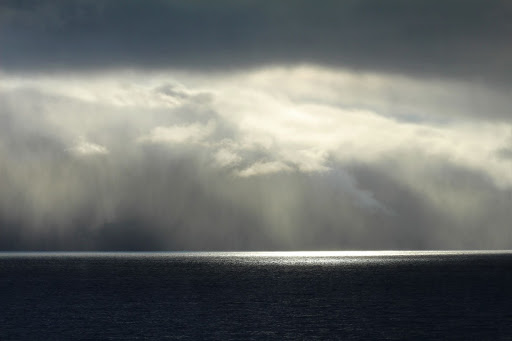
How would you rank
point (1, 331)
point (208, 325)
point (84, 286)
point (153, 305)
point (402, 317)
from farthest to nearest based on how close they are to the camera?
point (84, 286)
point (153, 305)
point (402, 317)
point (208, 325)
point (1, 331)

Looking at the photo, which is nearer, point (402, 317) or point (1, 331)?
point (1, 331)

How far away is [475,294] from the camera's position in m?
149

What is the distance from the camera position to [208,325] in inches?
3868

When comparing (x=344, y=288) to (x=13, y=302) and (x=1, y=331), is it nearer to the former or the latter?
(x=13, y=302)

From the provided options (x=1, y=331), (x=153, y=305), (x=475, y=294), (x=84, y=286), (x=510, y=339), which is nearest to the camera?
(x=510, y=339)

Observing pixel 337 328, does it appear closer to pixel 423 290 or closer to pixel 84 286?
pixel 423 290

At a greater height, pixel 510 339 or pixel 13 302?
pixel 13 302

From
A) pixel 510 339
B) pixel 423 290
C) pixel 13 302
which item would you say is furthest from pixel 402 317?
pixel 13 302

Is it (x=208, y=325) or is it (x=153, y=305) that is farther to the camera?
(x=153, y=305)

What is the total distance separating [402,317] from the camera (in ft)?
358

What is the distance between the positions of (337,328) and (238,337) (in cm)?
1575

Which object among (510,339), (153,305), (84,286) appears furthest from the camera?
(84,286)

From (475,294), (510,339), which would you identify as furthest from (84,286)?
(510,339)

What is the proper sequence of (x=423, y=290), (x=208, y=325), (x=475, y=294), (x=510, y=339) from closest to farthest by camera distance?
(x=510, y=339) → (x=208, y=325) → (x=475, y=294) → (x=423, y=290)
